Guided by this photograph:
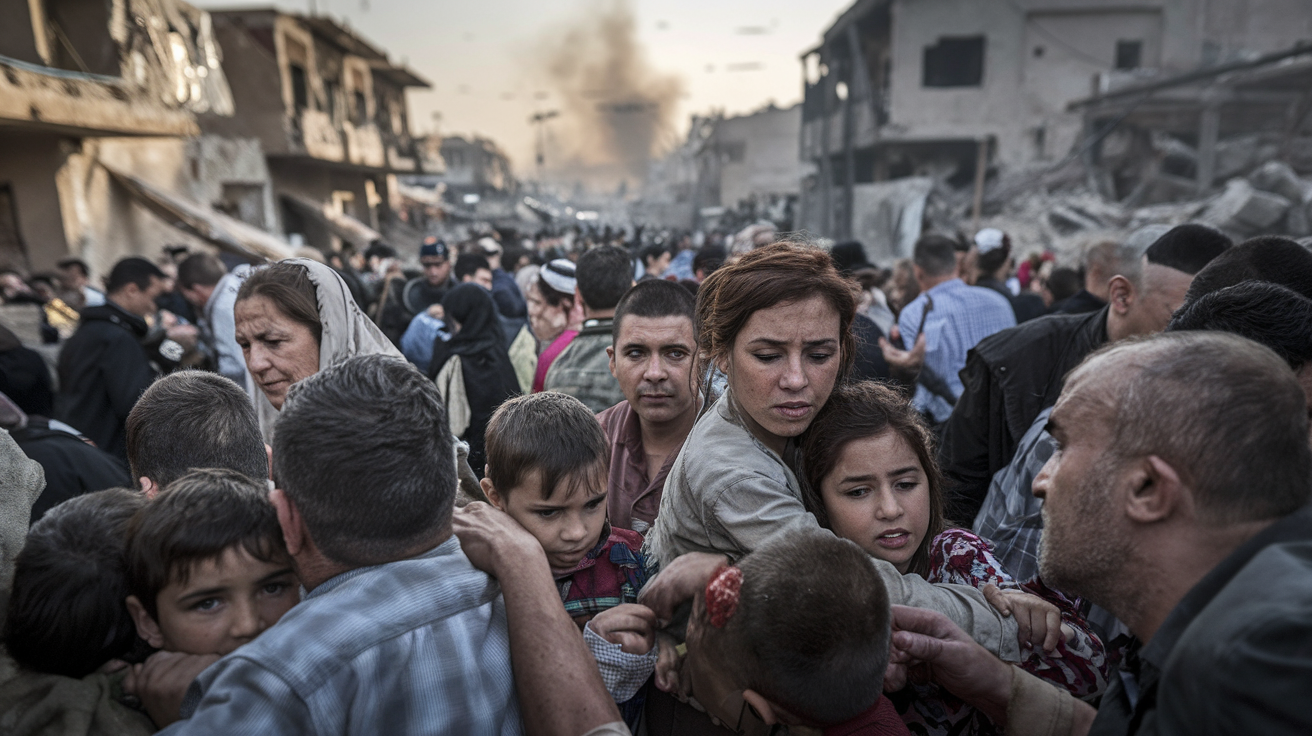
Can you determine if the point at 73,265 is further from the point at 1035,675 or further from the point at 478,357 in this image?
the point at 1035,675

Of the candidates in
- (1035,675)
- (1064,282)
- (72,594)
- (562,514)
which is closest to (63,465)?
(72,594)

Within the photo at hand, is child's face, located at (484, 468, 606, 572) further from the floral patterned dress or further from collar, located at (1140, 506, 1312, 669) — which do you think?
collar, located at (1140, 506, 1312, 669)

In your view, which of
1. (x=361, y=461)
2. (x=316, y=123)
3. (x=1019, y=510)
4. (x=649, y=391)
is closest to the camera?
(x=361, y=461)

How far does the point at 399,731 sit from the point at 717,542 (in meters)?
0.86

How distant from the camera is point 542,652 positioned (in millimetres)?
1483

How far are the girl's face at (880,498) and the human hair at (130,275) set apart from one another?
5552mm

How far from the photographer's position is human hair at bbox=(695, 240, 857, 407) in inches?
77.6

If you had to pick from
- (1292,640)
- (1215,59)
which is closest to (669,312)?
(1292,640)

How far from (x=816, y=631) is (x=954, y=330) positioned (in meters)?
4.21

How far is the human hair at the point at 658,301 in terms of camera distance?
3.06 metres

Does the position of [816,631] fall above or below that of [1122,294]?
below

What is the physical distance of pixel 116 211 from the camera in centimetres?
1412

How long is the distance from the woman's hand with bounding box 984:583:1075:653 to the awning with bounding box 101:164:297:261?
14.6 metres

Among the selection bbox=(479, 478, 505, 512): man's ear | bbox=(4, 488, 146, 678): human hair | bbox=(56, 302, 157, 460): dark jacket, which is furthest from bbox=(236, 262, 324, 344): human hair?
bbox=(56, 302, 157, 460): dark jacket
